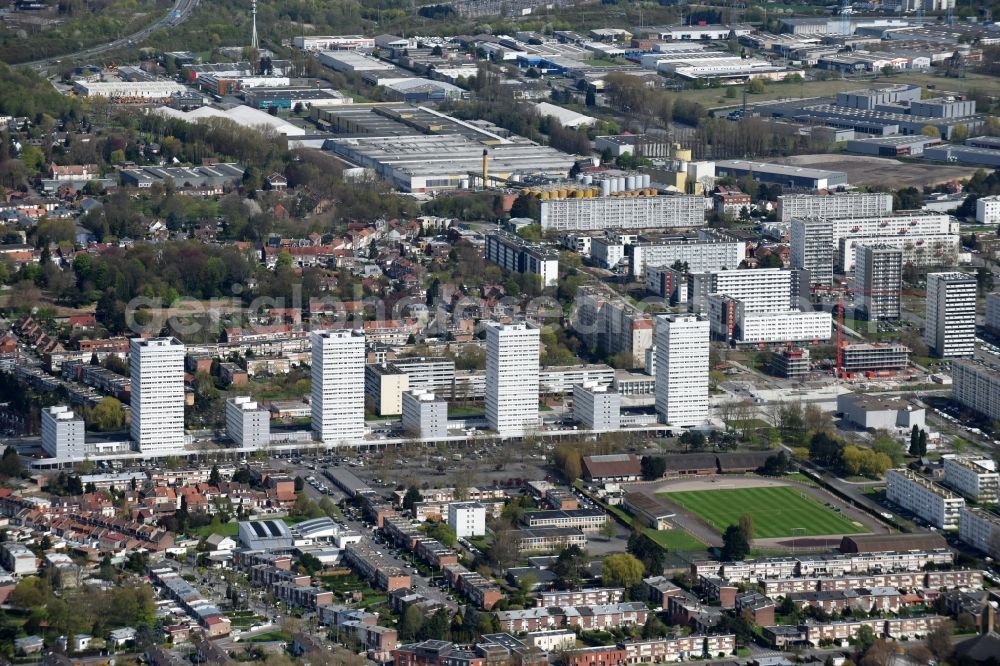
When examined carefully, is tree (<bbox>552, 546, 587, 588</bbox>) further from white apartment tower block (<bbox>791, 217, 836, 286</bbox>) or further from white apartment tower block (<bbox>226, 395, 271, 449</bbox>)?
white apartment tower block (<bbox>791, 217, 836, 286</bbox>)

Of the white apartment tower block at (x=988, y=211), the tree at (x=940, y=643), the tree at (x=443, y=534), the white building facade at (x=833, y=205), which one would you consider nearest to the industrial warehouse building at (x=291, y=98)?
the white building facade at (x=833, y=205)

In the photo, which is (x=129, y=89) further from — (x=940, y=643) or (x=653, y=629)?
(x=940, y=643)

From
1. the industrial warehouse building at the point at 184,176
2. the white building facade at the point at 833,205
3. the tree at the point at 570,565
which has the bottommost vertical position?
the tree at the point at 570,565

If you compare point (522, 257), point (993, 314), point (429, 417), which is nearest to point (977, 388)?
point (993, 314)

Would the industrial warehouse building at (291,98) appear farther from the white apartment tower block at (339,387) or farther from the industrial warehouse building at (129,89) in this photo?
the white apartment tower block at (339,387)

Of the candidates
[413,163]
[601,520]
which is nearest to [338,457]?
[601,520]

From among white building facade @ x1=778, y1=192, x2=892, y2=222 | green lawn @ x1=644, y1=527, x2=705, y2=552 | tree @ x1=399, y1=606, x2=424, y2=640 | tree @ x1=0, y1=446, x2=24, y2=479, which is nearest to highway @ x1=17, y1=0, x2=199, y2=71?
white building facade @ x1=778, y1=192, x2=892, y2=222

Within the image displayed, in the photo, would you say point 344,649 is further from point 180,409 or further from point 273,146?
point 273,146
